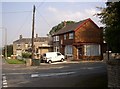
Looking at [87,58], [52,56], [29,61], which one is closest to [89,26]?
[87,58]

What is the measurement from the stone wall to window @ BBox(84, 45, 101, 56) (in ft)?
114

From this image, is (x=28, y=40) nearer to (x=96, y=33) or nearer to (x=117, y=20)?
(x=96, y=33)

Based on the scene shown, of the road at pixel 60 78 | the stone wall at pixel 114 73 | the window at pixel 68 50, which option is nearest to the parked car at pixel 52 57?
the window at pixel 68 50

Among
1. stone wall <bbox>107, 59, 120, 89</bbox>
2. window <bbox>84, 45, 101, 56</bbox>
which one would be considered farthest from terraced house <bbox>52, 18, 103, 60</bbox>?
stone wall <bbox>107, 59, 120, 89</bbox>

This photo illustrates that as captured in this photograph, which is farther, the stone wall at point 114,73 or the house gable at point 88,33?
the house gable at point 88,33

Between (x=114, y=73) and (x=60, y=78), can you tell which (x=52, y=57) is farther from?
(x=114, y=73)

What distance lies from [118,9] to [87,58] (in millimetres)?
33667

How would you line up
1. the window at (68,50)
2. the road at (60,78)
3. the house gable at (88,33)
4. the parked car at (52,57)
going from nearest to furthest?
the road at (60,78) → the parked car at (52,57) → the house gable at (88,33) → the window at (68,50)

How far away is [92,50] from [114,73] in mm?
35565

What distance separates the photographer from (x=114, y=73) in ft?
36.8

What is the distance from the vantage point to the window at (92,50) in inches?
1826

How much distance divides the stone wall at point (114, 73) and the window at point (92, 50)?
114 ft

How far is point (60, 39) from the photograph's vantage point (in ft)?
174

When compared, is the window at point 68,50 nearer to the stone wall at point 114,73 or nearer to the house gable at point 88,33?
the house gable at point 88,33
